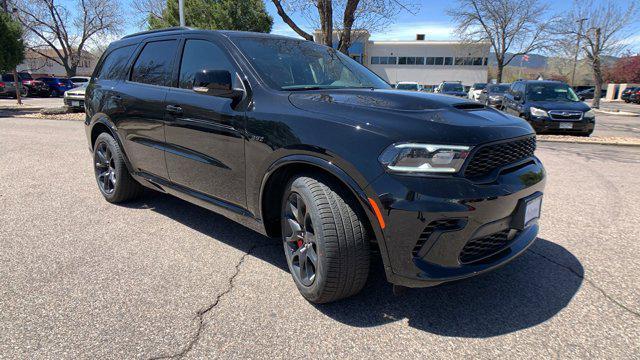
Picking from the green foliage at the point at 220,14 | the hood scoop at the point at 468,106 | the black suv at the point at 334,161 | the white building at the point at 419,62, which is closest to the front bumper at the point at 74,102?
the green foliage at the point at 220,14

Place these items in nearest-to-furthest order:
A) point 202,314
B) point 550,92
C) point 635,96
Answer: point 202,314, point 550,92, point 635,96

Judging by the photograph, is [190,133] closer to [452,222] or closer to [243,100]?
[243,100]

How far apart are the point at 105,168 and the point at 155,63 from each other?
1.63 m

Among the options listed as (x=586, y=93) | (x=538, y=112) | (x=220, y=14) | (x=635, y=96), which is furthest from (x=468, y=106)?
(x=635, y=96)

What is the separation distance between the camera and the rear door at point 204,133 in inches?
121

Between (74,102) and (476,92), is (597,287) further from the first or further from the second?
(476,92)

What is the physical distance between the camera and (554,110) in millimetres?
10703

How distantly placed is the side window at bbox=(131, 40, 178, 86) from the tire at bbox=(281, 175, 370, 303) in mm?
1949

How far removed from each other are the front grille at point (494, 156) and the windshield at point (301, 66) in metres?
1.38

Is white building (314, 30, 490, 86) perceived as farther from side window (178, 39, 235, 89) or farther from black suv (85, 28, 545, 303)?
black suv (85, 28, 545, 303)

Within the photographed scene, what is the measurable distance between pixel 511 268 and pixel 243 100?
241 centimetres

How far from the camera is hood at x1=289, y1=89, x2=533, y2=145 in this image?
227 centimetres

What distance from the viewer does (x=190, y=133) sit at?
3.44 metres

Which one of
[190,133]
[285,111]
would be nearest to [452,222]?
[285,111]
